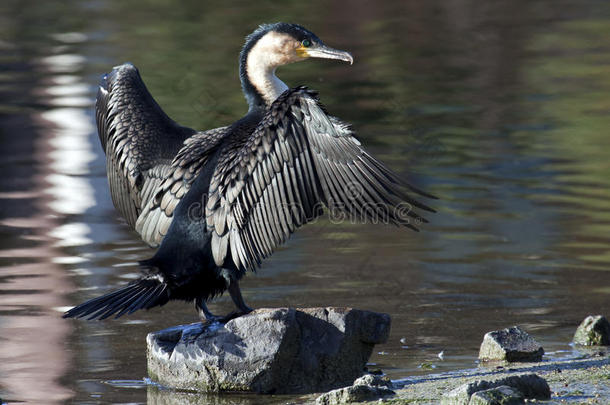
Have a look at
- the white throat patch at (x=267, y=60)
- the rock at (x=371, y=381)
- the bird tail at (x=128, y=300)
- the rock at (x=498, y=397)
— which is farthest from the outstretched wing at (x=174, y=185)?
the rock at (x=498, y=397)

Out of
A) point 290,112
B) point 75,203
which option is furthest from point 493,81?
point 290,112

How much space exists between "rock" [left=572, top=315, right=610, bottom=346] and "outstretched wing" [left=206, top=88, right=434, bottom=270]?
1034 millimetres

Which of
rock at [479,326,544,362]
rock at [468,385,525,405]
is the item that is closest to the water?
rock at [479,326,544,362]

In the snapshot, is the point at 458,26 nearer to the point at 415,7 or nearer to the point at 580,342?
the point at 415,7

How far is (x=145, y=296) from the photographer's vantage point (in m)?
4.91

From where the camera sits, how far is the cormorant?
15.8 ft

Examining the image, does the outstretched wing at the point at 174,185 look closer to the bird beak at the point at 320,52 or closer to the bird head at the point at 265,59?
the bird head at the point at 265,59

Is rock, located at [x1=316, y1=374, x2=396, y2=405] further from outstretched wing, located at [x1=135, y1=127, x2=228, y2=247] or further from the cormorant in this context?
outstretched wing, located at [x1=135, y1=127, x2=228, y2=247]

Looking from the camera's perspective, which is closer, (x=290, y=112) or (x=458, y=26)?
(x=290, y=112)

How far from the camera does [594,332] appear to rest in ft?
17.3

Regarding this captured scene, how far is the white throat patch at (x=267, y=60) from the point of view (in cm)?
559

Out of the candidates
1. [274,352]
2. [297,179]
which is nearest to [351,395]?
[274,352]

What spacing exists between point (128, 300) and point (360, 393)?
1.14 meters

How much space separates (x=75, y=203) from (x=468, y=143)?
3.60 m
